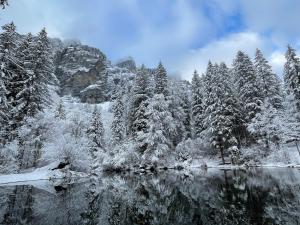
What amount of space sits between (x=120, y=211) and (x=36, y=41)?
2775 cm

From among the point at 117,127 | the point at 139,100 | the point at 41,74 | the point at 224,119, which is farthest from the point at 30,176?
the point at 224,119

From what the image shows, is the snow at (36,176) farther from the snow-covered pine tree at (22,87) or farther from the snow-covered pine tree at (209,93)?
the snow-covered pine tree at (209,93)

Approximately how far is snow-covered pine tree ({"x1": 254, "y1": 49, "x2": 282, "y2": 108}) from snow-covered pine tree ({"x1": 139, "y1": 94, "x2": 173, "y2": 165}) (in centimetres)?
1635

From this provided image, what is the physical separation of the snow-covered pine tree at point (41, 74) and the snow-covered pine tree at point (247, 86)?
2916 centimetres

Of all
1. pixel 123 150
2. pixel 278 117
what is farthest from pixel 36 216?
pixel 278 117

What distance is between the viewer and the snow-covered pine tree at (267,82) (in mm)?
39031

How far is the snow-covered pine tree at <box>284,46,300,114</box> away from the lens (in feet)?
112

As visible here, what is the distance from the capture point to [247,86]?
1554 inches

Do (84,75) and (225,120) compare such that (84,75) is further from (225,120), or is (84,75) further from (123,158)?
(225,120)

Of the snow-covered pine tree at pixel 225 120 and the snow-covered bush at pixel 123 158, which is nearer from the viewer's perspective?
the snow-covered bush at pixel 123 158

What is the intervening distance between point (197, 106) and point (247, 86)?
11721 mm

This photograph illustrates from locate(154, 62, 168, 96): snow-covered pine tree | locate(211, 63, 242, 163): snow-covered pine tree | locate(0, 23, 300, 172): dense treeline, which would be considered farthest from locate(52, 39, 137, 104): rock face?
locate(211, 63, 242, 163): snow-covered pine tree

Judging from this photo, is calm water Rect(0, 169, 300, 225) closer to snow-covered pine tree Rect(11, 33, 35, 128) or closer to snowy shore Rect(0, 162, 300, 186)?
snowy shore Rect(0, 162, 300, 186)

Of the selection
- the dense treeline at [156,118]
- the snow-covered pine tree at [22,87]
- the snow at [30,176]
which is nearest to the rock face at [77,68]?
the dense treeline at [156,118]
